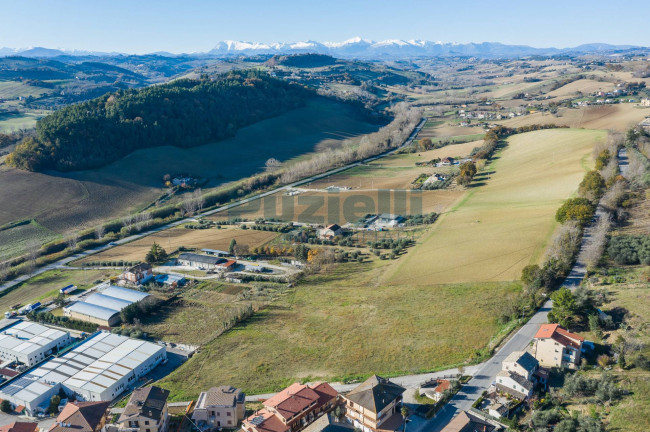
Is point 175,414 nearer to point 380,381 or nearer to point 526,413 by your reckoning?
point 380,381

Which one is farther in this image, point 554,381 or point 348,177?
point 348,177

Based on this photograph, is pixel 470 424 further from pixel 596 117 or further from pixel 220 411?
pixel 596 117

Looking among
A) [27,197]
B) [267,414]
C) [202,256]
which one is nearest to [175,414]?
→ [267,414]

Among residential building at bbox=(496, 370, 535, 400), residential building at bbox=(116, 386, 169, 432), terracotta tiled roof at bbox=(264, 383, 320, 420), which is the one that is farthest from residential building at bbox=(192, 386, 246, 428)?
residential building at bbox=(496, 370, 535, 400)

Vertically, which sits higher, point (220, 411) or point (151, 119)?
point (151, 119)

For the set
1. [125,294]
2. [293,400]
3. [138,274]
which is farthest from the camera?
[138,274]

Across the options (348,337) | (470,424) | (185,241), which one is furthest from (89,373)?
(185,241)

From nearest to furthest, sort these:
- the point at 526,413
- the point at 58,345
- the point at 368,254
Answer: the point at 526,413 < the point at 58,345 < the point at 368,254
